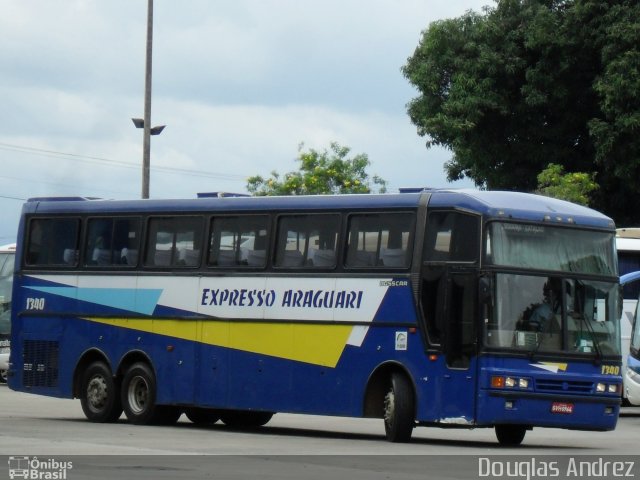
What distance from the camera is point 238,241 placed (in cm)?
2327

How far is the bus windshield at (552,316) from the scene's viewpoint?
20.2 meters

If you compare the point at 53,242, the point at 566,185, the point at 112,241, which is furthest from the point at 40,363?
the point at 566,185

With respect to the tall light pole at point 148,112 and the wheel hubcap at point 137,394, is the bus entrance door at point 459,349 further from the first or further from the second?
the tall light pole at point 148,112

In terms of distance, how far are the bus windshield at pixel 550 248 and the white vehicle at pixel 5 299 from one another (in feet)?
71.6

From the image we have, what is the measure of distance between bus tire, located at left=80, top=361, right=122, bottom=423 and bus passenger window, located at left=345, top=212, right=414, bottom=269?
500 cm

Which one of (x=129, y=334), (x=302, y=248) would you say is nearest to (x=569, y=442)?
(x=302, y=248)

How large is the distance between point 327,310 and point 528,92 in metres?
25.4

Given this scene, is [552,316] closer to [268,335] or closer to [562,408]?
[562,408]

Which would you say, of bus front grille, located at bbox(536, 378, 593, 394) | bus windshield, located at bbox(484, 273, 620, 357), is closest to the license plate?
bus front grille, located at bbox(536, 378, 593, 394)

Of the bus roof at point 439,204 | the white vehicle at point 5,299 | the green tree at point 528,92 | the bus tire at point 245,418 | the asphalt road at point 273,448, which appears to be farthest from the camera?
the green tree at point 528,92

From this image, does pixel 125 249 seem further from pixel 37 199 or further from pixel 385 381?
pixel 385 381

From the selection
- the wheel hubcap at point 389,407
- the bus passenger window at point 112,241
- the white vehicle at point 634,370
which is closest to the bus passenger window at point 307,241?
the wheel hubcap at point 389,407

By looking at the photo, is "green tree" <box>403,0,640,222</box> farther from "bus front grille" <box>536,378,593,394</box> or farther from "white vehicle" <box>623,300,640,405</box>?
"bus front grille" <box>536,378,593,394</box>

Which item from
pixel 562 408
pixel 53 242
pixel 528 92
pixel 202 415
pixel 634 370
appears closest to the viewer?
pixel 562 408
